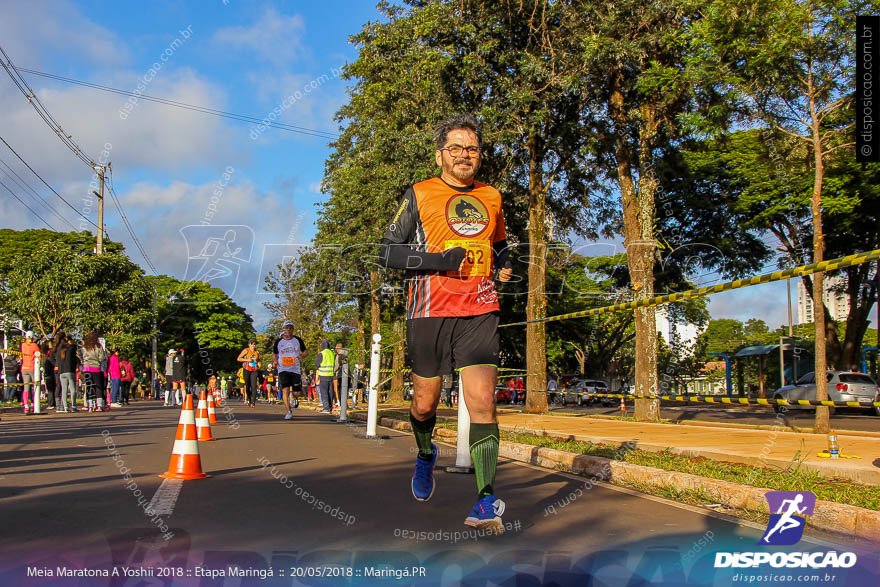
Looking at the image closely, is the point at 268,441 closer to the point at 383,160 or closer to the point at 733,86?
the point at 733,86

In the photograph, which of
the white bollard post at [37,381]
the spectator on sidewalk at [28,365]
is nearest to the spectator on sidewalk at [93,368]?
the spectator on sidewalk at [28,365]

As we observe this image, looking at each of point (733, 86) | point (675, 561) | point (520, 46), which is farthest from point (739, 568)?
point (520, 46)

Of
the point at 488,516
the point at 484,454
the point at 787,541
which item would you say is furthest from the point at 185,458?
the point at 787,541

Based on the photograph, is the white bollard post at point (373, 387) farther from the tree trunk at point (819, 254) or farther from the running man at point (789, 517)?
the tree trunk at point (819, 254)

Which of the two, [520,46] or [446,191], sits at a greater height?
[520,46]

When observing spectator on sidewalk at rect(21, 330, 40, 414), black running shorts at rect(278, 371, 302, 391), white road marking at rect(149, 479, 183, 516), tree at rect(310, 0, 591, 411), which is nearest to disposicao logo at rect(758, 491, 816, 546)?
white road marking at rect(149, 479, 183, 516)

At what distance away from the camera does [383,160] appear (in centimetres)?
2127

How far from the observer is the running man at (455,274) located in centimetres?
443

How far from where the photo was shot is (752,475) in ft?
19.8

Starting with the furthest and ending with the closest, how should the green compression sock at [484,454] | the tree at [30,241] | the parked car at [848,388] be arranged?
the tree at [30,241] → the parked car at [848,388] → the green compression sock at [484,454]

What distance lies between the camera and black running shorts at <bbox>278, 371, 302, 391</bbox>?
15.7 m

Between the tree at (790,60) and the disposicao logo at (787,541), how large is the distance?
367 inches

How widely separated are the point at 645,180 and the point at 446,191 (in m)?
13.7

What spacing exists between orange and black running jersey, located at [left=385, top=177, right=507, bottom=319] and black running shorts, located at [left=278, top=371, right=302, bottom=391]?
37.7 ft
